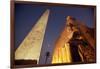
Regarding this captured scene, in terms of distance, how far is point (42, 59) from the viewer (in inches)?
66.9

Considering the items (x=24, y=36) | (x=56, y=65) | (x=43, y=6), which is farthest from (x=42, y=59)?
(x=43, y=6)

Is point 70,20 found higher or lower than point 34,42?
higher

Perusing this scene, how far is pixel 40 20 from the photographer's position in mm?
1701

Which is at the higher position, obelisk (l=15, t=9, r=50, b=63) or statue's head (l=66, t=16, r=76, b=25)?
statue's head (l=66, t=16, r=76, b=25)

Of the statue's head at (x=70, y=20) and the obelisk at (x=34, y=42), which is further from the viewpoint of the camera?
the statue's head at (x=70, y=20)

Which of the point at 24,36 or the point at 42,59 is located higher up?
the point at 24,36

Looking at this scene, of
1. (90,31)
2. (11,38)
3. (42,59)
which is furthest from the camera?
(90,31)

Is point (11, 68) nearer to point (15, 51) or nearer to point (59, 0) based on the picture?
point (15, 51)

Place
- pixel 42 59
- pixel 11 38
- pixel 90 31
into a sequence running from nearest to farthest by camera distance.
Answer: pixel 11 38
pixel 42 59
pixel 90 31

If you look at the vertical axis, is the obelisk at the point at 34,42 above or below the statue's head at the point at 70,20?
below

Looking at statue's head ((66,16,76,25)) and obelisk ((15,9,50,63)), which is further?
statue's head ((66,16,76,25))
